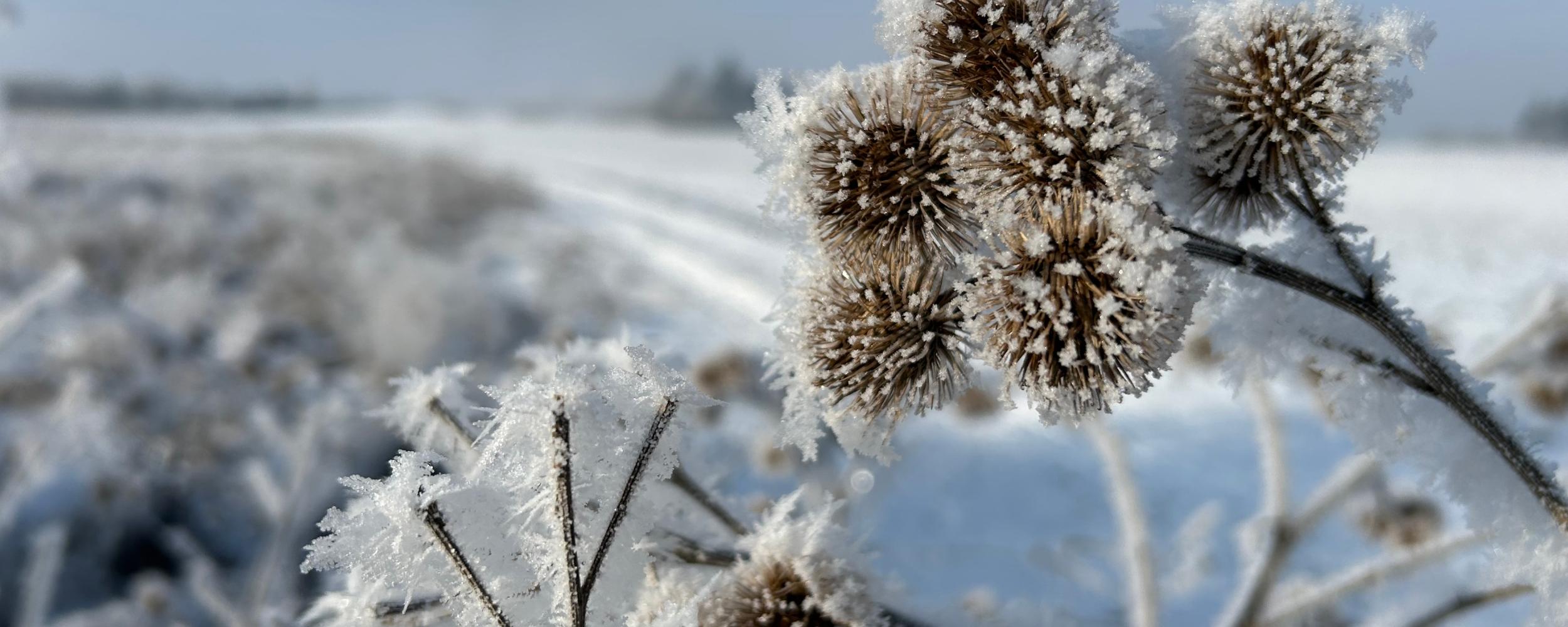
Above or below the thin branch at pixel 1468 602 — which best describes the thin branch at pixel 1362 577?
above

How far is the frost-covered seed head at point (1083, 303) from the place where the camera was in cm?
68

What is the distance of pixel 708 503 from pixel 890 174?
0.47m

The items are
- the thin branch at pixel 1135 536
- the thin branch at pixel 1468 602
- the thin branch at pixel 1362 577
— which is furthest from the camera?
the thin branch at pixel 1135 536

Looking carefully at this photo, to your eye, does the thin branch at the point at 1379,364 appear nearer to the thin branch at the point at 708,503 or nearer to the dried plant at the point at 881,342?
the dried plant at the point at 881,342

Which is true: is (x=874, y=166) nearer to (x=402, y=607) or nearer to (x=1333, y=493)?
(x=402, y=607)

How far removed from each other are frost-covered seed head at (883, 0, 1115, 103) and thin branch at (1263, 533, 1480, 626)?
4.47 feet

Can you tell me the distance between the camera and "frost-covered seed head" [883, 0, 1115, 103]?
741 millimetres

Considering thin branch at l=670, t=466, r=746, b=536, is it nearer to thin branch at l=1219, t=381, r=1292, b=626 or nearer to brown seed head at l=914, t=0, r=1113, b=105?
brown seed head at l=914, t=0, r=1113, b=105

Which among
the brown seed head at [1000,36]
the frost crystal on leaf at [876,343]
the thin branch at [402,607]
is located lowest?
the thin branch at [402,607]

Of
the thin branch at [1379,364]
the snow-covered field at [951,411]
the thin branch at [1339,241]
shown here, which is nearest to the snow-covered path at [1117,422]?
the snow-covered field at [951,411]

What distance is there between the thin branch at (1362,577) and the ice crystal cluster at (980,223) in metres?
1.23

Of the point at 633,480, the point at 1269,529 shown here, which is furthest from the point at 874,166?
the point at 1269,529

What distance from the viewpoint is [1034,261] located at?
0.72m

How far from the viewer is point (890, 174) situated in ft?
2.67
